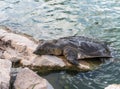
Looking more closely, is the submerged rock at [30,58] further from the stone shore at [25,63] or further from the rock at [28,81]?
the rock at [28,81]

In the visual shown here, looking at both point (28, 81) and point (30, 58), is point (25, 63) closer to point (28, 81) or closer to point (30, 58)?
point (30, 58)

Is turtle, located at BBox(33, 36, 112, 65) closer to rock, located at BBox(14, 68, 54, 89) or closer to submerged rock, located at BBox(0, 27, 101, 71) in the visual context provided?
submerged rock, located at BBox(0, 27, 101, 71)

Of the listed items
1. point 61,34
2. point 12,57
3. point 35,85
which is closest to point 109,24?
point 61,34

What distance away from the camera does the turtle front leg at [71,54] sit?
30.0 feet

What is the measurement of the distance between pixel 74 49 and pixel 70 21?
364cm

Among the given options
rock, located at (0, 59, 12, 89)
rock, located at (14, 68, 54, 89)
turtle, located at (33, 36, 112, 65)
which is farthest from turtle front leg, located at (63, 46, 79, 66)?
rock, located at (0, 59, 12, 89)

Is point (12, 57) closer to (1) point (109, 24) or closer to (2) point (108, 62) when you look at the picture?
(2) point (108, 62)

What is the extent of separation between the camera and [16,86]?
7230 millimetres

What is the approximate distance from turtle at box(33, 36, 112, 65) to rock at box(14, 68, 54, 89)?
73.9 inches

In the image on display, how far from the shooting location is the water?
8867mm

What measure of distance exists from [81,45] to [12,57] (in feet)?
7.20

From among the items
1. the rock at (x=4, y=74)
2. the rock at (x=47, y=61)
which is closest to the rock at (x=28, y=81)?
the rock at (x=4, y=74)

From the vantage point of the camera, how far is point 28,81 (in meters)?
7.34

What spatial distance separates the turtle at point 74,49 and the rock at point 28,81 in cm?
188
